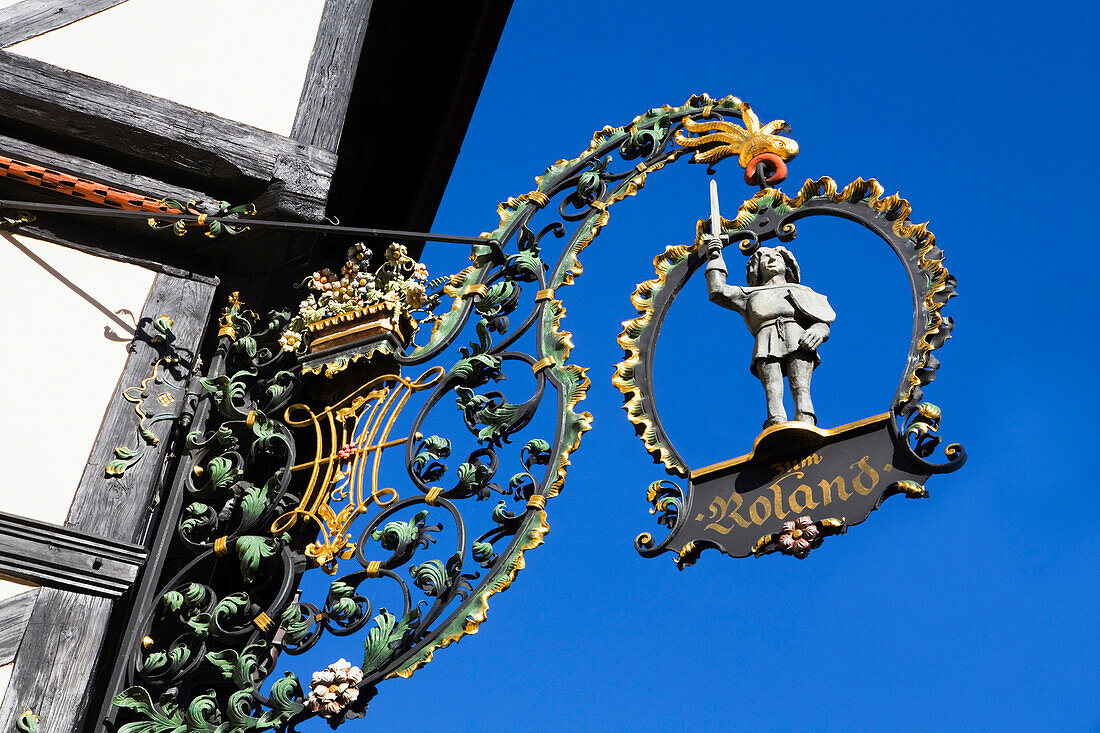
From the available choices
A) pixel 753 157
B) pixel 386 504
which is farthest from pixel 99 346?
pixel 753 157

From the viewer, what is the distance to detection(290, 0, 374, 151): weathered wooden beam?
553 centimetres

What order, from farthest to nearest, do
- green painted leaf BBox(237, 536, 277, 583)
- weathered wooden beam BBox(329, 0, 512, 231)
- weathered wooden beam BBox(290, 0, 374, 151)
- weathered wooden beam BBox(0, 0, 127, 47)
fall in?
weathered wooden beam BBox(329, 0, 512, 231) → weathered wooden beam BBox(290, 0, 374, 151) → weathered wooden beam BBox(0, 0, 127, 47) → green painted leaf BBox(237, 536, 277, 583)

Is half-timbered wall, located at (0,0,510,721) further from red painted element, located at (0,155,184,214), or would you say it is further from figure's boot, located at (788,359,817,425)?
figure's boot, located at (788,359,817,425)

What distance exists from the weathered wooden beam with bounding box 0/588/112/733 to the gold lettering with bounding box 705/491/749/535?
1944 mm

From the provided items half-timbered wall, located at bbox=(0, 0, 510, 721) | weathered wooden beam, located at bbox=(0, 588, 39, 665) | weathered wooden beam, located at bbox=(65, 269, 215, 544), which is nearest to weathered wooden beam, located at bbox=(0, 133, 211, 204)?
half-timbered wall, located at bbox=(0, 0, 510, 721)

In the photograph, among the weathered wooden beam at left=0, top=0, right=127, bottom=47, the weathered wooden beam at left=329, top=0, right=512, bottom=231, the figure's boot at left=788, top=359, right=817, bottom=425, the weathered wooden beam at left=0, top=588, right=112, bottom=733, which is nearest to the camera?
the weathered wooden beam at left=0, top=588, right=112, bottom=733

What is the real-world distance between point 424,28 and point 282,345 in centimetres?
237

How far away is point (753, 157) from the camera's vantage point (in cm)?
535

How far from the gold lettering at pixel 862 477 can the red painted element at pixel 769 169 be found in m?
1.28

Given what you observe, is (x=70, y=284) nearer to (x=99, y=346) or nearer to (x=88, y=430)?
(x=99, y=346)

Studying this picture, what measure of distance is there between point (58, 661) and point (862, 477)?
2.52 m

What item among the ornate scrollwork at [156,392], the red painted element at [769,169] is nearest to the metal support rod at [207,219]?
the ornate scrollwork at [156,392]

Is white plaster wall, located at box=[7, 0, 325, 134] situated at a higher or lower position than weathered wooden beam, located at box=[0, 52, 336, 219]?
higher

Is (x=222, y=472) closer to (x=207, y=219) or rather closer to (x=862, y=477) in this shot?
(x=207, y=219)
